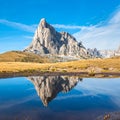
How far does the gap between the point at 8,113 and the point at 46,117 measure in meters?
6.49

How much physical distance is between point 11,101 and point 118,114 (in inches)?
933

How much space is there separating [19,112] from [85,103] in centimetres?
1473

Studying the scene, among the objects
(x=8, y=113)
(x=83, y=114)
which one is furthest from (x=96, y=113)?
(x=8, y=113)

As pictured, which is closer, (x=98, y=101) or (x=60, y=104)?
(x=60, y=104)

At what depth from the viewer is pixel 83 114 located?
133 feet

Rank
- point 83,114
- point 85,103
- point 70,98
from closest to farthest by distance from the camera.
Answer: point 83,114
point 85,103
point 70,98

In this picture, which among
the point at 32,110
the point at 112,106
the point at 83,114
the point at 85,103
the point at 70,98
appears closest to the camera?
the point at 83,114

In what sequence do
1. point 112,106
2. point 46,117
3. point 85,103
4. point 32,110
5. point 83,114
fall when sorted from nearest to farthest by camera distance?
point 46,117
point 83,114
point 32,110
point 112,106
point 85,103

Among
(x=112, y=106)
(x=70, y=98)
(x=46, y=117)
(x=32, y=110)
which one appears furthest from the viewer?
(x=70, y=98)

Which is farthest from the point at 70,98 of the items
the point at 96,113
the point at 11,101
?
the point at 96,113

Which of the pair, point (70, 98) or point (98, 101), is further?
point (70, 98)

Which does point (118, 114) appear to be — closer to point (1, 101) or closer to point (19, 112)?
point (19, 112)

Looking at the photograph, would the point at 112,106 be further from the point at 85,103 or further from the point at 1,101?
the point at 1,101

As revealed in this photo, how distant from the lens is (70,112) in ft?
138
